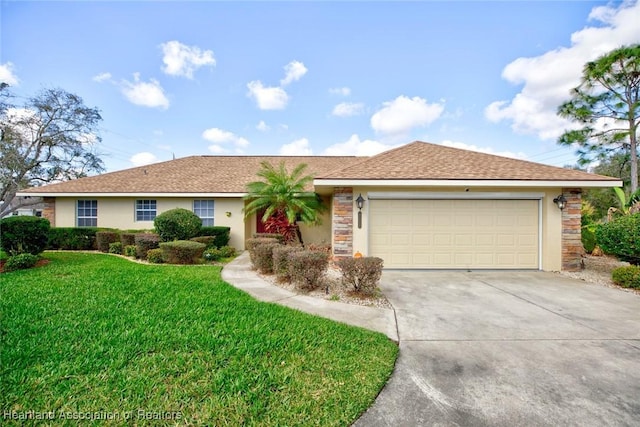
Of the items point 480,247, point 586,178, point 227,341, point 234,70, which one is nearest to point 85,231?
point 234,70

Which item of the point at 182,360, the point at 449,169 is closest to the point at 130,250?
the point at 182,360

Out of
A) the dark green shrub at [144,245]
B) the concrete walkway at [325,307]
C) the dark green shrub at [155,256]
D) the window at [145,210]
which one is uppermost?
the window at [145,210]

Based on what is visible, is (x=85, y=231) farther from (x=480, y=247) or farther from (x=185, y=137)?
(x=480, y=247)

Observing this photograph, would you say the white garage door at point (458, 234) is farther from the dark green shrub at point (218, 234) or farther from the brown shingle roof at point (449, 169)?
the dark green shrub at point (218, 234)

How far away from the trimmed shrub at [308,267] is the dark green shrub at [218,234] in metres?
5.72

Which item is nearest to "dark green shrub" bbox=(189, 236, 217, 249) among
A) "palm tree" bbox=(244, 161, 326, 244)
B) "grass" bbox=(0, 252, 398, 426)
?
"palm tree" bbox=(244, 161, 326, 244)

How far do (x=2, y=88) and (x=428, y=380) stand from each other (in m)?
27.6

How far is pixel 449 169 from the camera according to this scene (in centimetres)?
817

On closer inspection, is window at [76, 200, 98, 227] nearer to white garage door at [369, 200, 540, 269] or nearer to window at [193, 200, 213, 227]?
window at [193, 200, 213, 227]

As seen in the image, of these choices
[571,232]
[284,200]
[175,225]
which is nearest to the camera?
[571,232]

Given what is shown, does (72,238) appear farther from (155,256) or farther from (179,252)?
(179,252)

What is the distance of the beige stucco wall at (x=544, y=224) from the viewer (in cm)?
786

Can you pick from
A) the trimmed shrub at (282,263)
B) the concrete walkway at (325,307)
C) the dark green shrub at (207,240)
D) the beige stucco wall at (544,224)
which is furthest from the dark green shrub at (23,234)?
the beige stucco wall at (544,224)

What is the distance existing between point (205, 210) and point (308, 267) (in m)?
7.86
